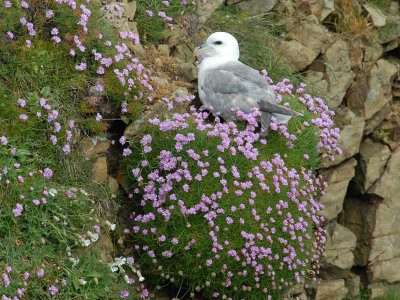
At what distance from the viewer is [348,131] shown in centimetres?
680

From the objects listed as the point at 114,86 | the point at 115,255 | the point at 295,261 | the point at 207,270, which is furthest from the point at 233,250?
the point at 114,86

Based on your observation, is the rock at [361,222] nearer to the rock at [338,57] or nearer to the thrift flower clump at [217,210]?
the rock at [338,57]

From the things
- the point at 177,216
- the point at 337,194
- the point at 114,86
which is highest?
the point at 114,86

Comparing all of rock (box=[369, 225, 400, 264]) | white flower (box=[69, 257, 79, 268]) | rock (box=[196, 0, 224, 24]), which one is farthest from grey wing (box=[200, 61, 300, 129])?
rock (box=[369, 225, 400, 264])

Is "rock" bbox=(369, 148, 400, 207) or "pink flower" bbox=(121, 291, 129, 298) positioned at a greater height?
"pink flower" bbox=(121, 291, 129, 298)

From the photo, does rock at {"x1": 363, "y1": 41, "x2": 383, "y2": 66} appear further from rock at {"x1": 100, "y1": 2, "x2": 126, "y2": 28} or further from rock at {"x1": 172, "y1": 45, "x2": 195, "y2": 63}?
rock at {"x1": 100, "y1": 2, "x2": 126, "y2": 28}

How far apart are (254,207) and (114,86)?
5.04ft

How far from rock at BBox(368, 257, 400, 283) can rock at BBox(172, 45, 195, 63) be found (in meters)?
3.39

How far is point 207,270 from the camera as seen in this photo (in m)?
4.38

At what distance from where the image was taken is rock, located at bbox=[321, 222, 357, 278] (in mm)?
6711

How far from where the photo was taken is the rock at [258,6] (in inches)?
282

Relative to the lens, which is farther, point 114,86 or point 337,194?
point 337,194

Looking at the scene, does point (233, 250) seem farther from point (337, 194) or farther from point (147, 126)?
point (337, 194)

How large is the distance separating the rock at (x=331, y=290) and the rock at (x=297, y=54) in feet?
8.46
